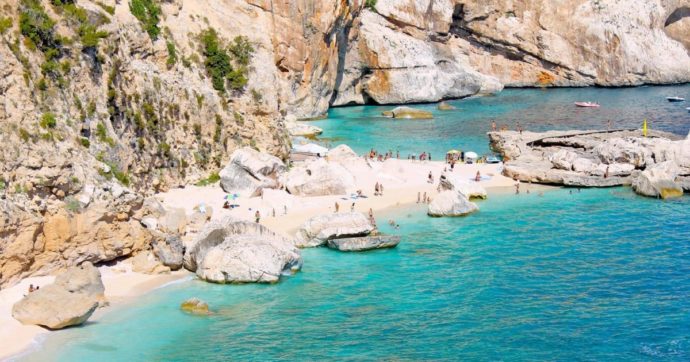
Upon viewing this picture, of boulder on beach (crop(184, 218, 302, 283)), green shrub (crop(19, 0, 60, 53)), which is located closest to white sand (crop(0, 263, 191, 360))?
boulder on beach (crop(184, 218, 302, 283))

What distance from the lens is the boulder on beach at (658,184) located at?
57.2 m

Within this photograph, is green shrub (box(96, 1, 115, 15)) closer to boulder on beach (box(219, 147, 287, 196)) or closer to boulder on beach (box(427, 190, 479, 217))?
boulder on beach (box(219, 147, 287, 196))

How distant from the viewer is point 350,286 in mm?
40031

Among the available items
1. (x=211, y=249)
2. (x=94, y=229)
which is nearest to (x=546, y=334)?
(x=211, y=249)

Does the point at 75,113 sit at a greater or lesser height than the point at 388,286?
greater

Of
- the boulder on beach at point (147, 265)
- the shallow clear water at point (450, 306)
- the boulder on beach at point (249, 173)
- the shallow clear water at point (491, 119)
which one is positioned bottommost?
the shallow clear water at point (450, 306)

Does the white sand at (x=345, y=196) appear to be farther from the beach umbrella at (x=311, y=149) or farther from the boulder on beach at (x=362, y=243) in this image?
the beach umbrella at (x=311, y=149)

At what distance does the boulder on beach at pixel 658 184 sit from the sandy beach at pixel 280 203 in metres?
9.06

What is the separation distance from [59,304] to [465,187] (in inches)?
1220

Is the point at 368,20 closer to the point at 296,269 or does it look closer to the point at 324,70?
the point at 324,70

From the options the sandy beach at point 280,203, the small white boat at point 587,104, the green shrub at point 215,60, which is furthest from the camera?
the small white boat at point 587,104

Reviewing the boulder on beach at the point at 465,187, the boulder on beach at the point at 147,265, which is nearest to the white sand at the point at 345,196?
the boulder on beach at the point at 465,187

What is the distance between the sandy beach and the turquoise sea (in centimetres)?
140

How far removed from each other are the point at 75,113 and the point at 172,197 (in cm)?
898
